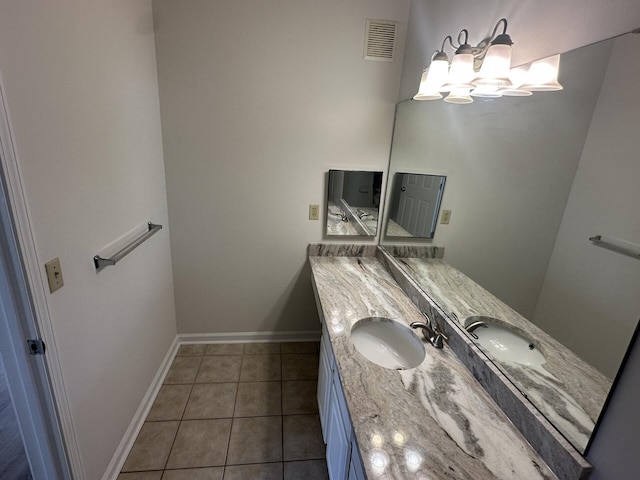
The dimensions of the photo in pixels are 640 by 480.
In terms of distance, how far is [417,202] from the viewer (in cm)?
196

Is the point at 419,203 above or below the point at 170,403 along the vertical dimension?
above

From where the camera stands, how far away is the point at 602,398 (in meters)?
0.78

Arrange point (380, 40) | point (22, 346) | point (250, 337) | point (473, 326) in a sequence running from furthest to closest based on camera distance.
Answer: point (250, 337)
point (380, 40)
point (473, 326)
point (22, 346)

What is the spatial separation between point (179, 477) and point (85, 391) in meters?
0.70

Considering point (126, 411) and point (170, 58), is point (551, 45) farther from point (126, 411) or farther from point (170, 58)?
point (126, 411)

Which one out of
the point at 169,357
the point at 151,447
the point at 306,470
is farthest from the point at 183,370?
the point at 306,470

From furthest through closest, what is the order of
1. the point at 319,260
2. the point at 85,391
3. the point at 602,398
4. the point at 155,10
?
the point at 319,260, the point at 155,10, the point at 85,391, the point at 602,398

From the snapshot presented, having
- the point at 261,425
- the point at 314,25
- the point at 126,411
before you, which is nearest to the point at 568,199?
the point at 314,25

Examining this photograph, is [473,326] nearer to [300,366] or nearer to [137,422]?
[300,366]

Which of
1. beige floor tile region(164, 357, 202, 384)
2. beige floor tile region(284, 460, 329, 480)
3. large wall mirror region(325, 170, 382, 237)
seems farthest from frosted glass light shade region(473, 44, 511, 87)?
beige floor tile region(164, 357, 202, 384)

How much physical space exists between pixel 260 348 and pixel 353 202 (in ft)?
4.70

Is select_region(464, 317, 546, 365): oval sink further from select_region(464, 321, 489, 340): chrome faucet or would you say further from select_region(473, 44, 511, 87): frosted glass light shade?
select_region(473, 44, 511, 87): frosted glass light shade

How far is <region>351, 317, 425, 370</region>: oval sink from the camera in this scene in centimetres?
149

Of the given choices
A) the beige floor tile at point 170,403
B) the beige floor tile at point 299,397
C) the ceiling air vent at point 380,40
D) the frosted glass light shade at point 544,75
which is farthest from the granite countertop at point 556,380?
the beige floor tile at point 170,403
